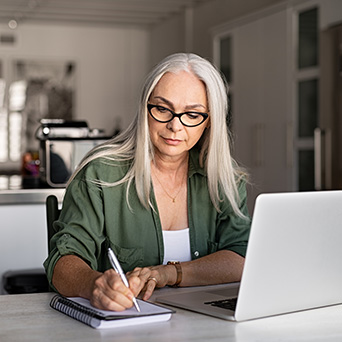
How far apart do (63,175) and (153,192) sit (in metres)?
1.63

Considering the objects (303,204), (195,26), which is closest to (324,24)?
(195,26)

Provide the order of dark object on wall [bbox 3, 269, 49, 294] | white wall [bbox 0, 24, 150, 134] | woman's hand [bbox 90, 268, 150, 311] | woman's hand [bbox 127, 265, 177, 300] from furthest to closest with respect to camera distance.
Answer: white wall [bbox 0, 24, 150, 134] → dark object on wall [bbox 3, 269, 49, 294] → woman's hand [bbox 127, 265, 177, 300] → woman's hand [bbox 90, 268, 150, 311]

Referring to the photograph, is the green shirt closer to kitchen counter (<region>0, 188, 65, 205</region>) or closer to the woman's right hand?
the woman's right hand

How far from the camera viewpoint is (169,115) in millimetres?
1826

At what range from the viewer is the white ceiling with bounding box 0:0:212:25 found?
7938 mm

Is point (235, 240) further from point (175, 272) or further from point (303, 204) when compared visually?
point (303, 204)

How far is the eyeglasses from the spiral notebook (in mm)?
588

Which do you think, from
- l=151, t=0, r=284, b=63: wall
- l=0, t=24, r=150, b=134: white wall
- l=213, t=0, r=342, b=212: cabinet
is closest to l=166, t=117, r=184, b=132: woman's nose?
l=213, t=0, r=342, b=212: cabinet

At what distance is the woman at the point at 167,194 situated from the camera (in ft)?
5.82

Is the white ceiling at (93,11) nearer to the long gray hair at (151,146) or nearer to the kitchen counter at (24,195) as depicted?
the kitchen counter at (24,195)

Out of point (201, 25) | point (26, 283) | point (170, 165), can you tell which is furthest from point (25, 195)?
point (201, 25)

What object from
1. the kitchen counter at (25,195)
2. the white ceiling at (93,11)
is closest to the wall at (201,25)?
the white ceiling at (93,11)

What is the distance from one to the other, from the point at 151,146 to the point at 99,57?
7937 millimetres

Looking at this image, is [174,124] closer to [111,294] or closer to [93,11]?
[111,294]
